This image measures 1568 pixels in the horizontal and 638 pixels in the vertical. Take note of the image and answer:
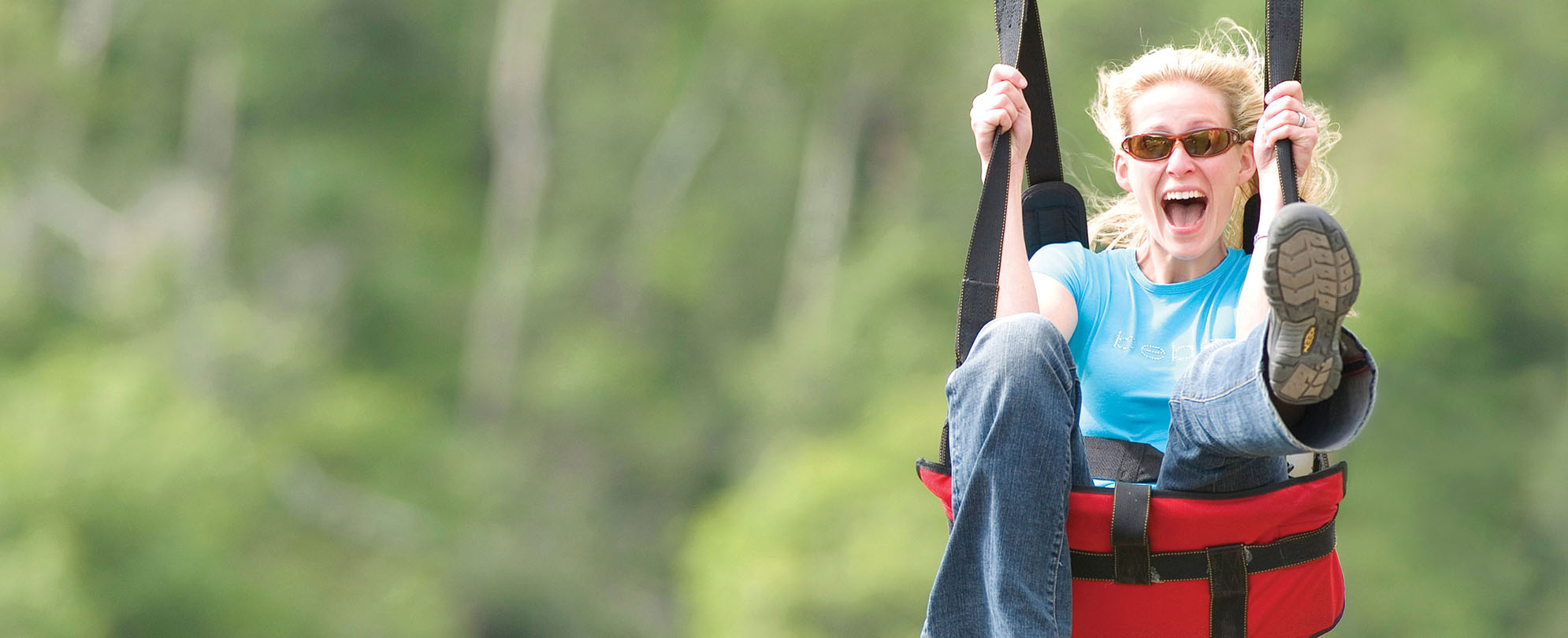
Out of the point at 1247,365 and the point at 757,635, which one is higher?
the point at 757,635

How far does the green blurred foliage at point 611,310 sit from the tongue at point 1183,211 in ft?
34.4

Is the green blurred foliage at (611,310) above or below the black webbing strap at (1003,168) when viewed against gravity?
above

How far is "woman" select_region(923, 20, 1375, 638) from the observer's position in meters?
2.11

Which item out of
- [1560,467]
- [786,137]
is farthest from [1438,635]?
[786,137]

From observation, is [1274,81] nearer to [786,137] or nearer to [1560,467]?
[1560,467]

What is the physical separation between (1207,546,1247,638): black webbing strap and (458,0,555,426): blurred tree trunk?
2106 cm

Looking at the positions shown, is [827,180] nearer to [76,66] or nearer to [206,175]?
[206,175]

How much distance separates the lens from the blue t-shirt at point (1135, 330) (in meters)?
2.63

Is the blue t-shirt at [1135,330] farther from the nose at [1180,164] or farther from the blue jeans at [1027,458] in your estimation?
the blue jeans at [1027,458]

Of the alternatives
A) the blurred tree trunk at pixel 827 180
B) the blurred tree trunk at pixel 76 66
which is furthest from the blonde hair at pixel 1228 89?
the blurred tree trunk at pixel 76 66

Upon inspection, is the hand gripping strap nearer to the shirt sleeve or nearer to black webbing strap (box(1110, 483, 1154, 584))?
the shirt sleeve

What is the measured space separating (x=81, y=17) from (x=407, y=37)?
4.38 m

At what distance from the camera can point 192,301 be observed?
21.3m

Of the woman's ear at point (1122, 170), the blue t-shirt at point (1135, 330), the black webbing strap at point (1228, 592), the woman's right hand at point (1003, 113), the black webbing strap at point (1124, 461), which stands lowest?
the black webbing strap at point (1228, 592)
